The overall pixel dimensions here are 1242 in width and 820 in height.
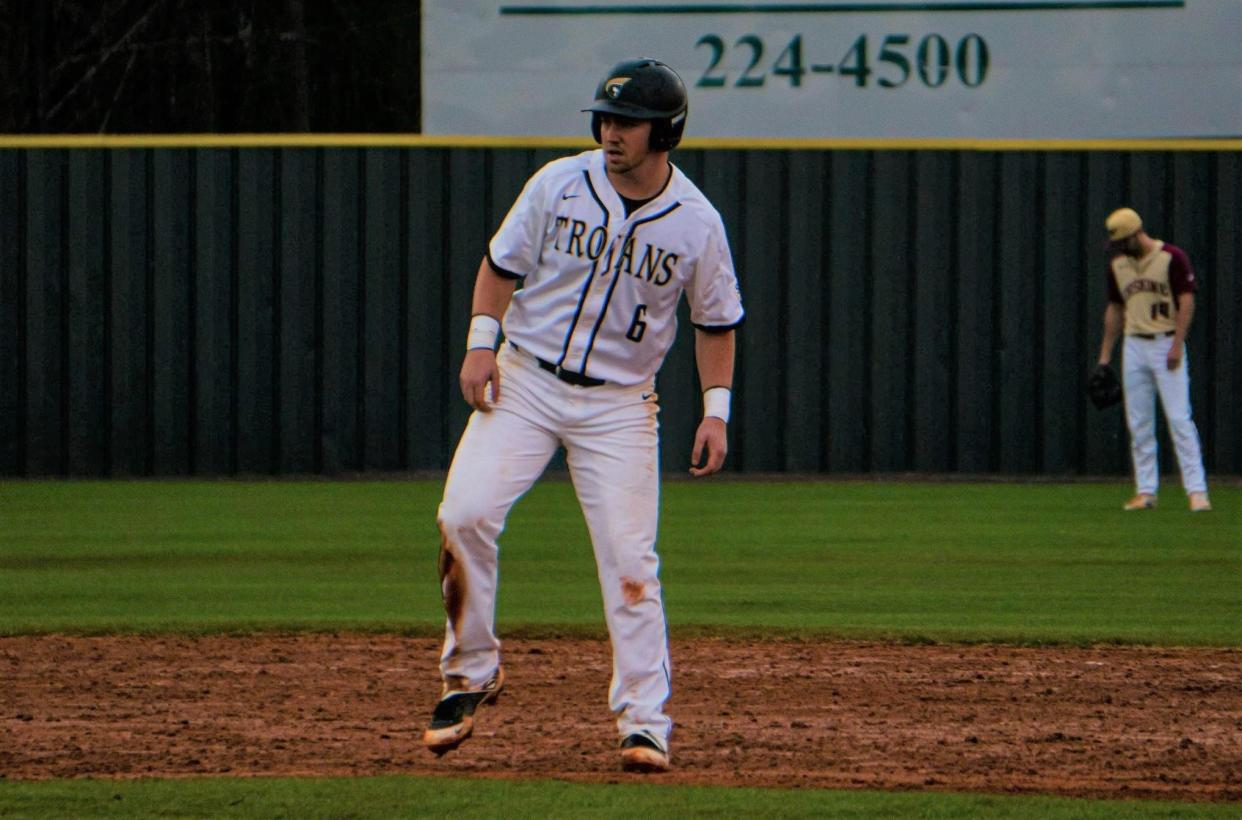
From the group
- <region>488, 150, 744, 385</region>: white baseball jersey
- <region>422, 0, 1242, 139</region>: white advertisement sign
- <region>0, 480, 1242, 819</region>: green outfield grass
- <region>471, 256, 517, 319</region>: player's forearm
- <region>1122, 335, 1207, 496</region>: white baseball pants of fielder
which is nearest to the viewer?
<region>0, 480, 1242, 819</region>: green outfield grass

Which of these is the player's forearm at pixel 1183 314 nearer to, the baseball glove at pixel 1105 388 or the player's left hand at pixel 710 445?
the baseball glove at pixel 1105 388

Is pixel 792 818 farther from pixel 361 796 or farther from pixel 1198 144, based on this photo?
pixel 1198 144

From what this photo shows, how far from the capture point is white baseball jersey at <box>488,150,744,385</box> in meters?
5.56

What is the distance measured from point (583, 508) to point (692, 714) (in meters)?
1.26

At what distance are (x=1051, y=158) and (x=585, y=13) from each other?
4105mm

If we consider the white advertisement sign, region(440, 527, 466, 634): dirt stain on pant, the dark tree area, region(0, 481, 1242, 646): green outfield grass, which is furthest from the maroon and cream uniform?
the dark tree area

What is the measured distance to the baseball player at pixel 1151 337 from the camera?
43.3ft

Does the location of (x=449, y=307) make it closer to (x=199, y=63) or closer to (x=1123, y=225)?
(x=1123, y=225)

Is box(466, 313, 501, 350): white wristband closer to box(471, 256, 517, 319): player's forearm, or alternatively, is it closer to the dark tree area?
box(471, 256, 517, 319): player's forearm

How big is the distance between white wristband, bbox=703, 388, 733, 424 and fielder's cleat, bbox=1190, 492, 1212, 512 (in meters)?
8.51

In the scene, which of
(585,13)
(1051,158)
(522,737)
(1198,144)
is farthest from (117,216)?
(522,737)

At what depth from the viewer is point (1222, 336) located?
16781mm

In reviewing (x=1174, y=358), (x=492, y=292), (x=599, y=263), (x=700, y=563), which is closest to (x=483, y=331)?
(x=492, y=292)

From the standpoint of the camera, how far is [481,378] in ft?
18.2
